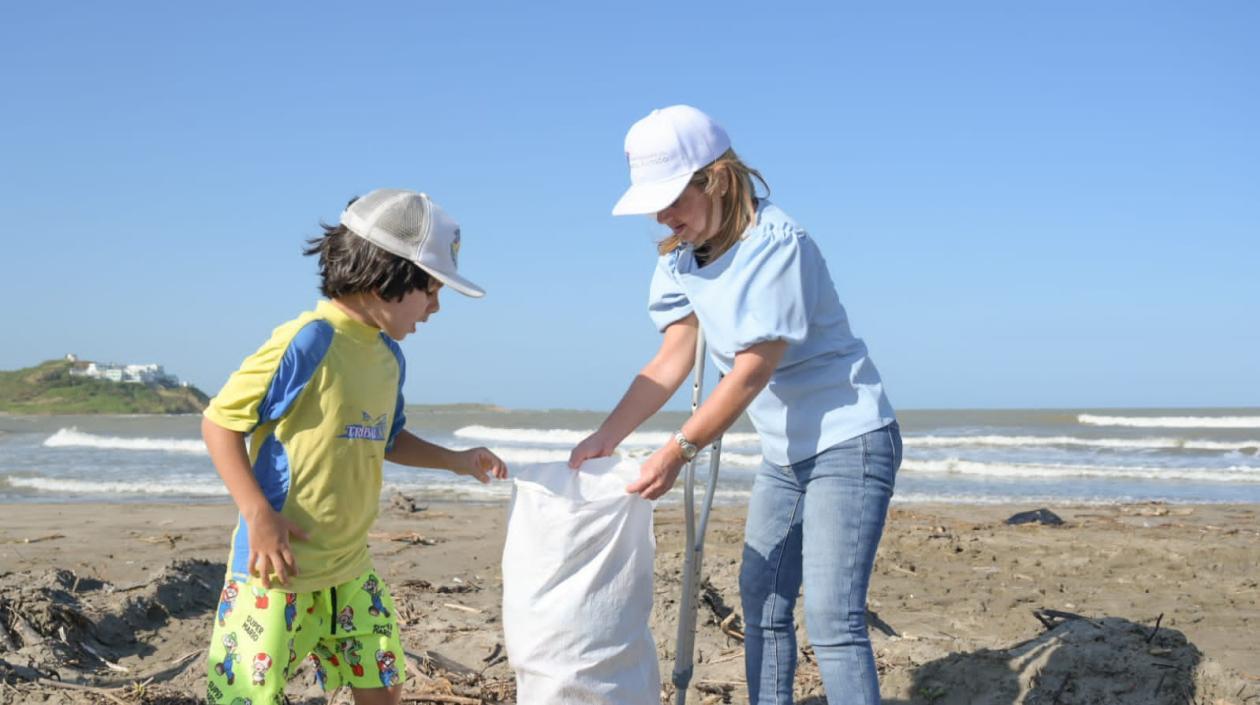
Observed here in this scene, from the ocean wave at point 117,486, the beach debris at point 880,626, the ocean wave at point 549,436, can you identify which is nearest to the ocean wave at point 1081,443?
the ocean wave at point 549,436

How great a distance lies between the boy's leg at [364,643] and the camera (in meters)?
2.88

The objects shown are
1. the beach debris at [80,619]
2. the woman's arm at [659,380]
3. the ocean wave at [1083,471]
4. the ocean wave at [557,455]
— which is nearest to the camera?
the woman's arm at [659,380]

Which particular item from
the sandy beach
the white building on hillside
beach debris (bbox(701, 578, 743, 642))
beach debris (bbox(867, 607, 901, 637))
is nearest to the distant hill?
the white building on hillside

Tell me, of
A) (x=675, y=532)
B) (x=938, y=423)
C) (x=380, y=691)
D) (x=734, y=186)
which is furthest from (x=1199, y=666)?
(x=938, y=423)

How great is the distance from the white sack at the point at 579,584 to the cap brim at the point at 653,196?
0.70 metres

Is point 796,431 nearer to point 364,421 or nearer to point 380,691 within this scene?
point 364,421

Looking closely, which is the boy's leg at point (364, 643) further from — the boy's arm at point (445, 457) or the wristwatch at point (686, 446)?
the wristwatch at point (686, 446)

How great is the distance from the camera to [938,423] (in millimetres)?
30406

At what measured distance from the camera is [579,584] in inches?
111

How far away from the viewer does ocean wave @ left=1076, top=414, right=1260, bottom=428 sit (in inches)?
1128

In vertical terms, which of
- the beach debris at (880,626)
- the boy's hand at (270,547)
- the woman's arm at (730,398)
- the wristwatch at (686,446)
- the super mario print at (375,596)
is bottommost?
the beach debris at (880,626)

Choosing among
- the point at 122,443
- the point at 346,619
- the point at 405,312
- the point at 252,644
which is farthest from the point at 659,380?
the point at 122,443

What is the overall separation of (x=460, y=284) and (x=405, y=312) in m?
0.17

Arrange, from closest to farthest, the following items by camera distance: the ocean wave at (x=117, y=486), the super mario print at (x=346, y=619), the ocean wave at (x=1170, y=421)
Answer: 1. the super mario print at (x=346, y=619)
2. the ocean wave at (x=117, y=486)
3. the ocean wave at (x=1170, y=421)
